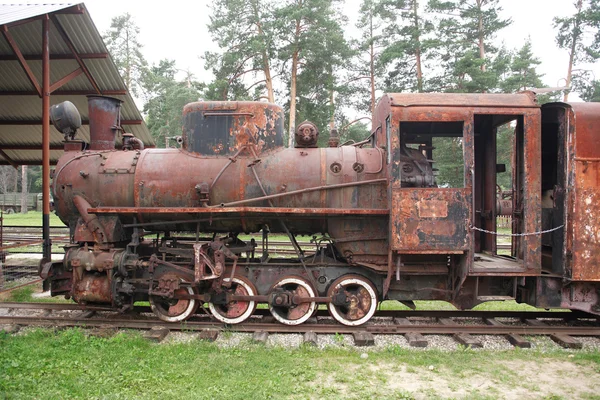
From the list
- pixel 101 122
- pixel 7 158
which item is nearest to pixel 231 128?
pixel 101 122

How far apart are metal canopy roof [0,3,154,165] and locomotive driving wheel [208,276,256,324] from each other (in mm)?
6885

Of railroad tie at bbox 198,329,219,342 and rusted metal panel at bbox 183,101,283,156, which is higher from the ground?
rusted metal panel at bbox 183,101,283,156

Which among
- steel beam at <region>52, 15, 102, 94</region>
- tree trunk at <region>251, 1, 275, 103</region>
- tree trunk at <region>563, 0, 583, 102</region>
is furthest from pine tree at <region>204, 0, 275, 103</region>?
tree trunk at <region>563, 0, 583, 102</region>

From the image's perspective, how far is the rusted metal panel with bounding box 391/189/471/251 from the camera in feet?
19.9

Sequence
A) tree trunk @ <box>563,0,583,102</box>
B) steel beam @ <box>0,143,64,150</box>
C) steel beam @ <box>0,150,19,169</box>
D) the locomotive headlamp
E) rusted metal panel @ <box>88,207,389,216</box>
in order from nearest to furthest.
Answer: rusted metal panel @ <box>88,207,389,216</box> → the locomotive headlamp → steel beam @ <box>0,143,64,150</box> → steel beam @ <box>0,150,19,169</box> → tree trunk @ <box>563,0,583,102</box>

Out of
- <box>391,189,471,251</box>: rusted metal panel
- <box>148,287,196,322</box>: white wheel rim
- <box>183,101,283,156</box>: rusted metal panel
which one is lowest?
<box>148,287,196,322</box>: white wheel rim

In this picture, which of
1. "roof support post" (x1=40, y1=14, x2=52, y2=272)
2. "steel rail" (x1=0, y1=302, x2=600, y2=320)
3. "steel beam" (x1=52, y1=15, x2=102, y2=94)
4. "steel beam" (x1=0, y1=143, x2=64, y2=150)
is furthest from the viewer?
"steel beam" (x1=0, y1=143, x2=64, y2=150)

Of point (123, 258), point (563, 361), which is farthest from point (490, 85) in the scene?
point (123, 258)

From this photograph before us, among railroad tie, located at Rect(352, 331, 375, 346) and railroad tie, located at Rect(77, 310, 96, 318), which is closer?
railroad tie, located at Rect(352, 331, 375, 346)

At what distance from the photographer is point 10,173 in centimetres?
5631

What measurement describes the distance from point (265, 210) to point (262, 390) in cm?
273

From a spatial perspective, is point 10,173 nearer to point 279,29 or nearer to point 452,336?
point 279,29

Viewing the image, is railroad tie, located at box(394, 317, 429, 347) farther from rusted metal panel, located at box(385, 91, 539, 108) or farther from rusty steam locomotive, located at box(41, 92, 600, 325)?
rusted metal panel, located at box(385, 91, 539, 108)

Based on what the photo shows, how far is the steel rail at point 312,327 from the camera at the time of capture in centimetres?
641
